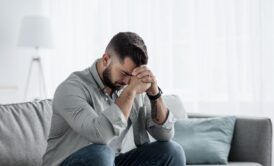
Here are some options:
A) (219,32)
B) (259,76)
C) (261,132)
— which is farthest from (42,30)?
(261,132)

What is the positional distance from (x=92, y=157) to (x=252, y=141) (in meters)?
1.15

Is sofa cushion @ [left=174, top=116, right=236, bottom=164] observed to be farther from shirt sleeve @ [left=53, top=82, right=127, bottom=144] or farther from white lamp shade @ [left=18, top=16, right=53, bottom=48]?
white lamp shade @ [left=18, top=16, right=53, bottom=48]

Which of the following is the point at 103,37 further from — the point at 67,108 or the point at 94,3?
the point at 67,108

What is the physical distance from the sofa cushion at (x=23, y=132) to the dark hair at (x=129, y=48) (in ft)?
2.00

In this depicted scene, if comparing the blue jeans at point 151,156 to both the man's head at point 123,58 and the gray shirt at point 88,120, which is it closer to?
the gray shirt at point 88,120

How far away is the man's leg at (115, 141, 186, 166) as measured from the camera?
1.80m

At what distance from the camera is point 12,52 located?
402cm

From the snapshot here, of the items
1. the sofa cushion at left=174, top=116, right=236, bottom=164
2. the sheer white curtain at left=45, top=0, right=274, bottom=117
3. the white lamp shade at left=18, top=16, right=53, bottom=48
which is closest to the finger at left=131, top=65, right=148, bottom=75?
the sofa cushion at left=174, top=116, right=236, bottom=164

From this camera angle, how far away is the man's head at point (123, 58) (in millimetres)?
1763

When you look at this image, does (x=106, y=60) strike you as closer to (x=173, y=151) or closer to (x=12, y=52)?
(x=173, y=151)

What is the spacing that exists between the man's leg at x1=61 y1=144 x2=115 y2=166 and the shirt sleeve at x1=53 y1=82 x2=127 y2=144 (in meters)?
0.04

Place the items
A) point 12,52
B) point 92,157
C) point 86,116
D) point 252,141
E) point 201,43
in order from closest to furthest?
point 92,157
point 86,116
point 252,141
point 201,43
point 12,52

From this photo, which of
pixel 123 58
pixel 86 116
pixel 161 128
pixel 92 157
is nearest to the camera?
pixel 92 157

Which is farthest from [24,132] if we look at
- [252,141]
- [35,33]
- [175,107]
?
[35,33]
